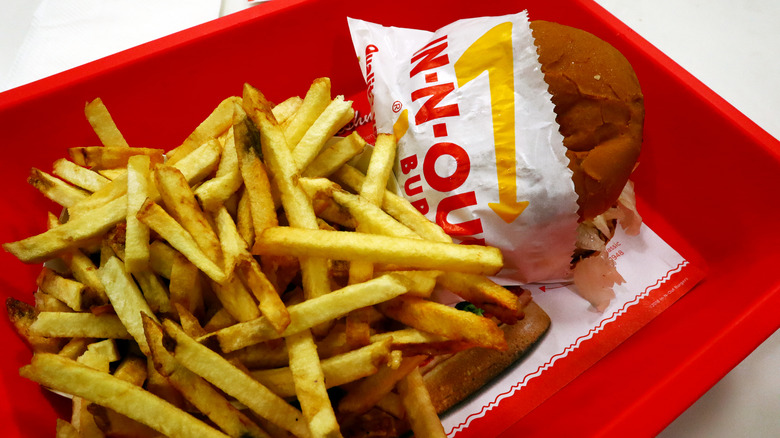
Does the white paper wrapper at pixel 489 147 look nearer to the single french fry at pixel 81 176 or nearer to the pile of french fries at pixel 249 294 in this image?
the pile of french fries at pixel 249 294

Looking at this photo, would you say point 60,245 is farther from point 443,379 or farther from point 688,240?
point 688,240

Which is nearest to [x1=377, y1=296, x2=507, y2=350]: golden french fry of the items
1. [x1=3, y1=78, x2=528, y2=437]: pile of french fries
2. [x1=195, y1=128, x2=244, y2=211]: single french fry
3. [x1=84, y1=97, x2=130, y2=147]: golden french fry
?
[x1=3, y1=78, x2=528, y2=437]: pile of french fries

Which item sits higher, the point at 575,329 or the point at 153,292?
the point at 153,292

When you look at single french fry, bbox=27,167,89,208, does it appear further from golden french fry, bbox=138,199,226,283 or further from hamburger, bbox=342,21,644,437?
→ hamburger, bbox=342,21,644,437

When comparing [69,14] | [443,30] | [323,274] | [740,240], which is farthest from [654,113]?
[69,14]

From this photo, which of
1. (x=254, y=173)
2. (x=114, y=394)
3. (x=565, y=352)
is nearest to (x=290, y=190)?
(x=254, y=173)

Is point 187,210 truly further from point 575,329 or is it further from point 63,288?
point 575,329
